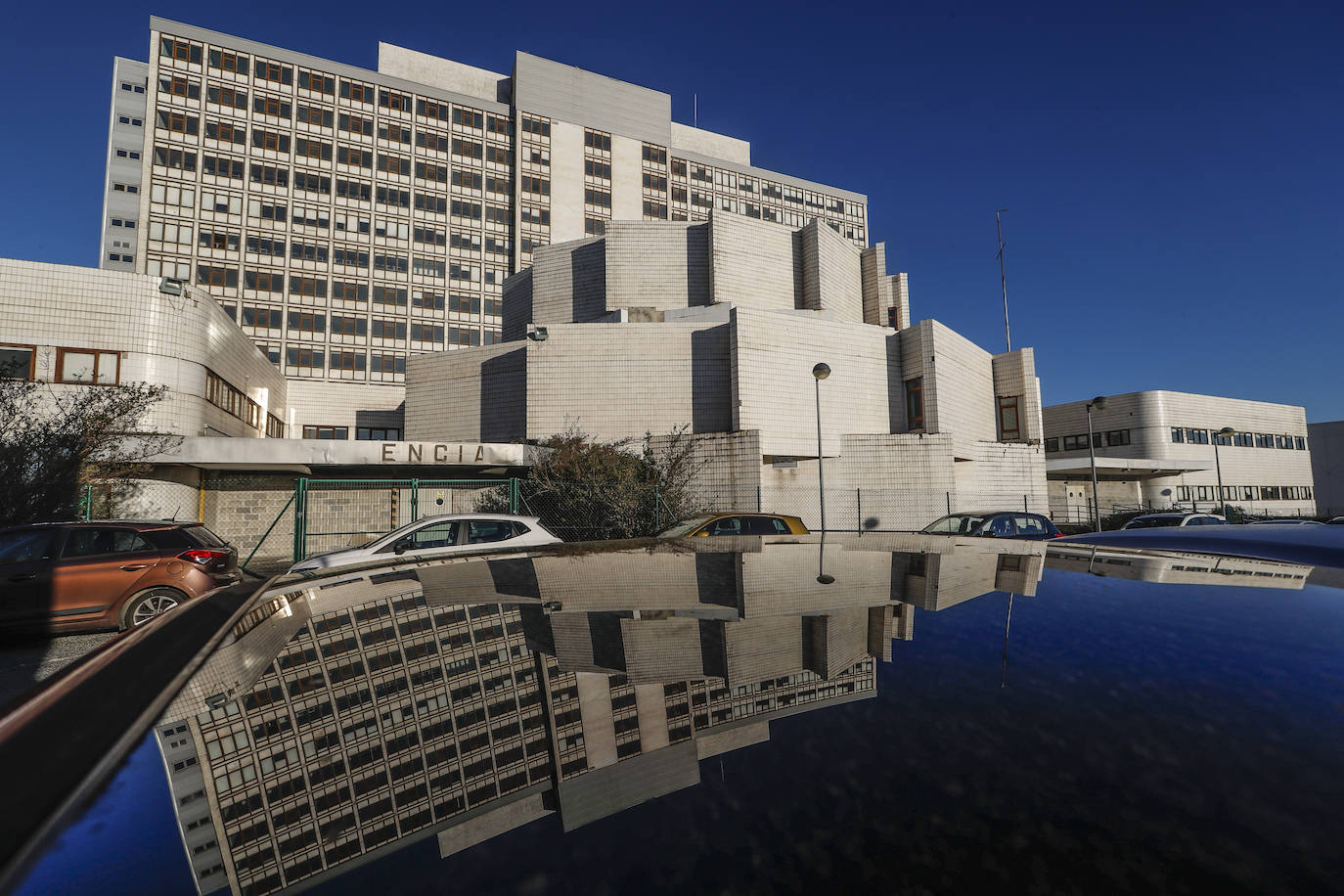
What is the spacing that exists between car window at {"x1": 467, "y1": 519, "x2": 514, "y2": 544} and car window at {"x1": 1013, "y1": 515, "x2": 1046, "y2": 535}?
11540mm

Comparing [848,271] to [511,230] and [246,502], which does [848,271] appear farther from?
[246,502]

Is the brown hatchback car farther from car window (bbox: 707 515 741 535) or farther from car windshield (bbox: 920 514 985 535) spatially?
car windshield (bbox: 920 514 985 535)

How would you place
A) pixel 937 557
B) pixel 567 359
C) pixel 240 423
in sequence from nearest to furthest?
pixel 937 557 → pixel 240 423 → pixel 567 359

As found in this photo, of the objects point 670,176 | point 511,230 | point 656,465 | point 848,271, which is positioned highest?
point 670,176

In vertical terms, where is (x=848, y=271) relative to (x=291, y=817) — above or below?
above

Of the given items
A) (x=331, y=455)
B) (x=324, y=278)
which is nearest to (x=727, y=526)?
(x=331, y=455)

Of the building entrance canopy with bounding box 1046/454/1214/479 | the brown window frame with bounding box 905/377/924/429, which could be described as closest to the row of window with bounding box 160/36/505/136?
the brown window frame with bounding box 905/377/924/429

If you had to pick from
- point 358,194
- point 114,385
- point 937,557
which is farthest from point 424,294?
point 937,557

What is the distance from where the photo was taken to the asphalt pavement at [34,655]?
5422mm

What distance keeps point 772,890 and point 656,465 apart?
2365 cm

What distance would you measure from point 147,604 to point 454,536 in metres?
3.80

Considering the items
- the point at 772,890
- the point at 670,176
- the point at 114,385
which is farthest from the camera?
the point at 670,176

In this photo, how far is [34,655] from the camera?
21.6 ft

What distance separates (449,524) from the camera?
29.4 ft
